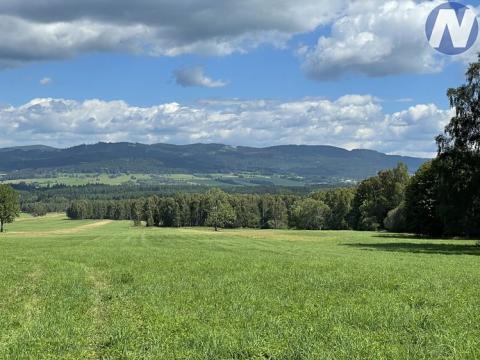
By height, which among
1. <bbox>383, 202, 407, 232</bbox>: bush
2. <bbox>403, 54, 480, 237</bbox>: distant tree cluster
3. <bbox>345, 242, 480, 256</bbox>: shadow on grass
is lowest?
<bbox>383, 202, 407, 232</bbox>: bush

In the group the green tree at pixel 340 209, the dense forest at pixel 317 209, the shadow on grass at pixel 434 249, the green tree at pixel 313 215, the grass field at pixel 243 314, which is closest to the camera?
the grass field at pixel 243 314

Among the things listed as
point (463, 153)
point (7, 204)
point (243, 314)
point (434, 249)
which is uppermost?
point (463, 153)

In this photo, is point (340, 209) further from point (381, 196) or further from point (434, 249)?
point (434, 249)

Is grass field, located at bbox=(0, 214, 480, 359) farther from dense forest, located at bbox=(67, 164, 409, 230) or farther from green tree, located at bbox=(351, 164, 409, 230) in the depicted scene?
green tree, located at bbox=(351, 164, 409, 230)

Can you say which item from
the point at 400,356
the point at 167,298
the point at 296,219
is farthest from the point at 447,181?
the point at 296,219

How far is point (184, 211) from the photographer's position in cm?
19388

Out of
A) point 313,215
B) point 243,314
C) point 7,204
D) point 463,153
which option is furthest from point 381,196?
point 243,314

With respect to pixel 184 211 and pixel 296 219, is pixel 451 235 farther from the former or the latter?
pixel 184 211

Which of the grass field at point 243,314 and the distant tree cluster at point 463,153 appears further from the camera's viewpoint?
the distant tree cluster at point 463,153

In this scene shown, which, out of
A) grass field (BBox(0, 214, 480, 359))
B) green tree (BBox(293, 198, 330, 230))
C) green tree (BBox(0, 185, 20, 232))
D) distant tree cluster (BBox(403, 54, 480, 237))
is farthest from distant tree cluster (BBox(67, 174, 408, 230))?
grass field (BBox(0, 214, 480, 359))

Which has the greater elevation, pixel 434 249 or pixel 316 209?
pixel 434 249

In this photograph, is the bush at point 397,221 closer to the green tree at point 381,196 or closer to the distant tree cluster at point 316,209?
the distant tree cluster at point 316,209

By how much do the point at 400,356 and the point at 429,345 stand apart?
4.55ft

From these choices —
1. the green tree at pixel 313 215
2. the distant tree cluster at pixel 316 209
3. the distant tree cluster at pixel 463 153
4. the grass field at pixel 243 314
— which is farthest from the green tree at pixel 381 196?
the grass field at pixel 243 314
